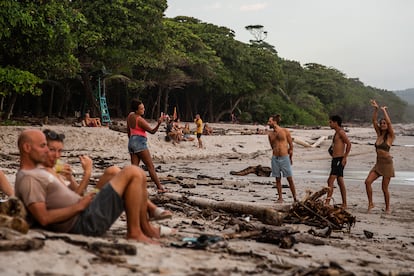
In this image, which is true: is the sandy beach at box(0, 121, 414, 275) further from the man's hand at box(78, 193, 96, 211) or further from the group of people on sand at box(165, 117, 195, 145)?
the group of people on sand at box(165, 117, 195, 145)

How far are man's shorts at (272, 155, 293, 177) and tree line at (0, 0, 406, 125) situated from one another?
8.95 m

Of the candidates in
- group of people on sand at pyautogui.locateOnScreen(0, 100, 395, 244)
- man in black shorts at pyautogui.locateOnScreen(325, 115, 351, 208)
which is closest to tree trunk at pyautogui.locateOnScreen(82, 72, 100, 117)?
man in black shorts at pyautogui.locateOnScreen(325, 115, 351, 208)

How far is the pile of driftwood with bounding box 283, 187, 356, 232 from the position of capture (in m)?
7.41

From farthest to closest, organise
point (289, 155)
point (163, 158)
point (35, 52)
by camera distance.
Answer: point (163, 158)
point (35, 52)
point (289, 155)

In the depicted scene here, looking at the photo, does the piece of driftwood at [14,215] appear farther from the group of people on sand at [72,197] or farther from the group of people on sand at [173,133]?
the group of people on sand at [173,133]

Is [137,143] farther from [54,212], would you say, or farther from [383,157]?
[54,212]

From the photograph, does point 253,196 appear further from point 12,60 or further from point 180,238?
point 12,60

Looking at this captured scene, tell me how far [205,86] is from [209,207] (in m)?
40.9

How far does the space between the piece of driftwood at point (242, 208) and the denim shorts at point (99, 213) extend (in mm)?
2731

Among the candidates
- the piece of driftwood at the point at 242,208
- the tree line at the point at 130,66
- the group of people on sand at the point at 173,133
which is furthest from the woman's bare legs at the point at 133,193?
the group of people on sand at the point at 173,133

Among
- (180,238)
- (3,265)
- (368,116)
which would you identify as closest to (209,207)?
(180,238)

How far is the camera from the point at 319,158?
25094 millimetres

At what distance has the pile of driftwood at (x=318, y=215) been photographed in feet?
24.3

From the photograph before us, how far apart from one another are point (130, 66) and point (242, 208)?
23974 mm
